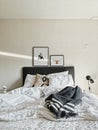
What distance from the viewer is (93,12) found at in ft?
13.0

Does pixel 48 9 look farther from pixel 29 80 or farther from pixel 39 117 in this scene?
pixel 39 117

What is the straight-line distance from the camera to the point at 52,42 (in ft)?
14.6

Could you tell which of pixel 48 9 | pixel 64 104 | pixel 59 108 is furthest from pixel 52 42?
pixel 59 108

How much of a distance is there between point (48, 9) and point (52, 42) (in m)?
0.91

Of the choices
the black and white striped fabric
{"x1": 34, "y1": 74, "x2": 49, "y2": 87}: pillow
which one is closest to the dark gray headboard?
{"x1": 34, "y1": 74, "x2": 49, "y2": 87}: pillow

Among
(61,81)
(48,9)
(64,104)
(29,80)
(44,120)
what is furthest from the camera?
(29,80)

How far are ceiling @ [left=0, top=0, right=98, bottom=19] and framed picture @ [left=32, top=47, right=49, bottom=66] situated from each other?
2.43 feet

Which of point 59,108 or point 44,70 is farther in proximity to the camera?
point 44,70

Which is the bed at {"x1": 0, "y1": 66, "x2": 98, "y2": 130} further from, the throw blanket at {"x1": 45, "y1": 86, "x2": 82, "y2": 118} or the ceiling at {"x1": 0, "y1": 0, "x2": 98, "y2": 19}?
the ceiling at {"x1": 0, "y1": 0, "x2": 98, "y2": 19}

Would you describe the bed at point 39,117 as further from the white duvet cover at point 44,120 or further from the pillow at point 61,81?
the pillow at point 61,81

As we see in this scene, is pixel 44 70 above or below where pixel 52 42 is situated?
below

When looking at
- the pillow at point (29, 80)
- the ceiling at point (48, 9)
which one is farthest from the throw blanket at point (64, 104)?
the ceiling at point (48, 9)

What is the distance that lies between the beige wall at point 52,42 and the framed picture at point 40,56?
0.32ft

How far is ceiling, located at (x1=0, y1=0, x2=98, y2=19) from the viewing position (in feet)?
11.0
